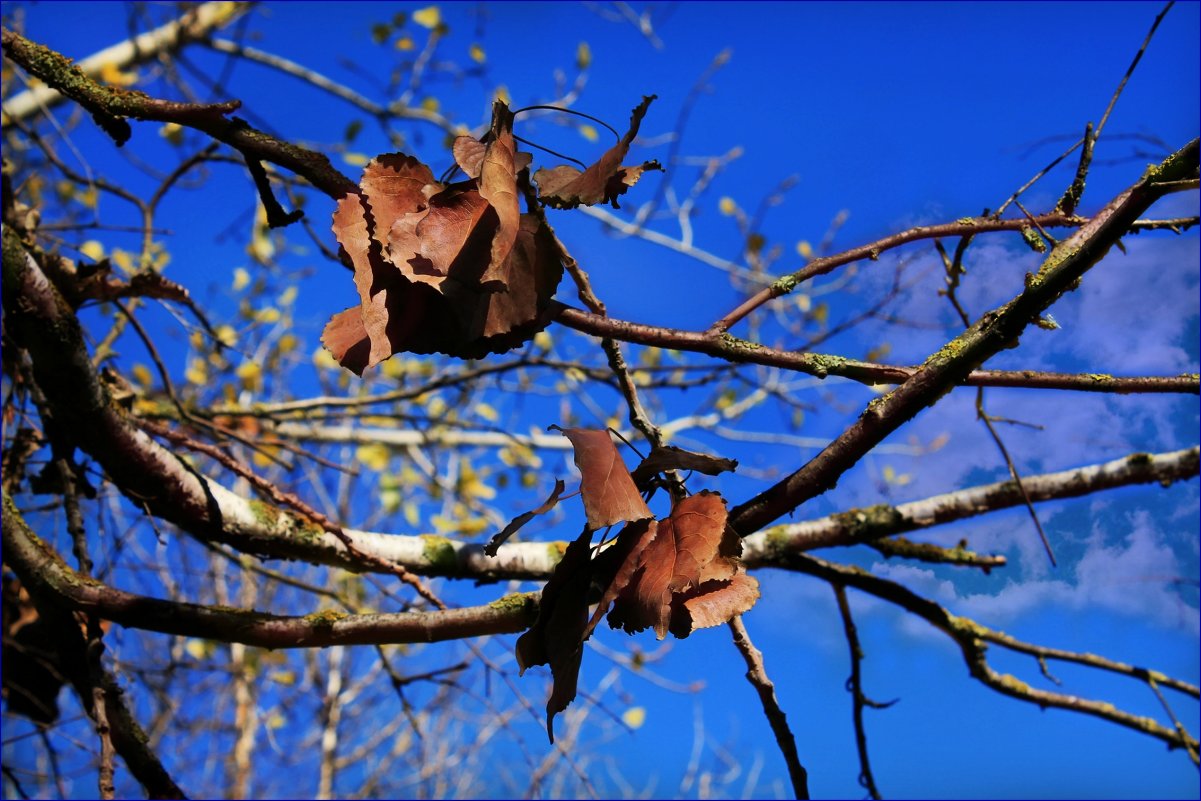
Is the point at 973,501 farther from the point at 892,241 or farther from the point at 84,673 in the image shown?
the point at 84,673

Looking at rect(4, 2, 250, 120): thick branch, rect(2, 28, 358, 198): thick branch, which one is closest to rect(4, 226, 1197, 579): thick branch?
rect(2, 28, 358, 198): thick branch

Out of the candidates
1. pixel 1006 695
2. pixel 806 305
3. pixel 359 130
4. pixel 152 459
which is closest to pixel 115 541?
pixel 152 459

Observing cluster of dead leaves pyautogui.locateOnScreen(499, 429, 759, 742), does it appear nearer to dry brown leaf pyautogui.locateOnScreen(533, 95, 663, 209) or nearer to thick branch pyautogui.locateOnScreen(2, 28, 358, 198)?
dry brown leaf pyautogui.locateOnScreen(533, 95, 663, 209)

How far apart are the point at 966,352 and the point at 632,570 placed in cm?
33

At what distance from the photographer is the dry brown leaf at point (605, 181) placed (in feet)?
2.19

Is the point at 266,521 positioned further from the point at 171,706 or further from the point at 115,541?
the point at 171,706

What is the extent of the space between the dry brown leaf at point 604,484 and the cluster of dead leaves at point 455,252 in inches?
3.7

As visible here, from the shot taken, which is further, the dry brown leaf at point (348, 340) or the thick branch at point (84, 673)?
the thick branch at point (84, 673)

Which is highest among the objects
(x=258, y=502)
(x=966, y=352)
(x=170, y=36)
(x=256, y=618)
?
(x=170, y=36)

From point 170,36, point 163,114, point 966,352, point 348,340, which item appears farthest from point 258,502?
point 170,36

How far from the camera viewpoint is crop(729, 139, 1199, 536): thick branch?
0.69 m

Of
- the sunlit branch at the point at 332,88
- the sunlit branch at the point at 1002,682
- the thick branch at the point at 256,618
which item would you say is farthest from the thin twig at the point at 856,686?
the sunlit branch at the point at 332,88

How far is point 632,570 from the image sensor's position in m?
0.65

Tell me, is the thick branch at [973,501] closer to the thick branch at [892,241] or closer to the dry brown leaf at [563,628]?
the thick branch at [892,241]
